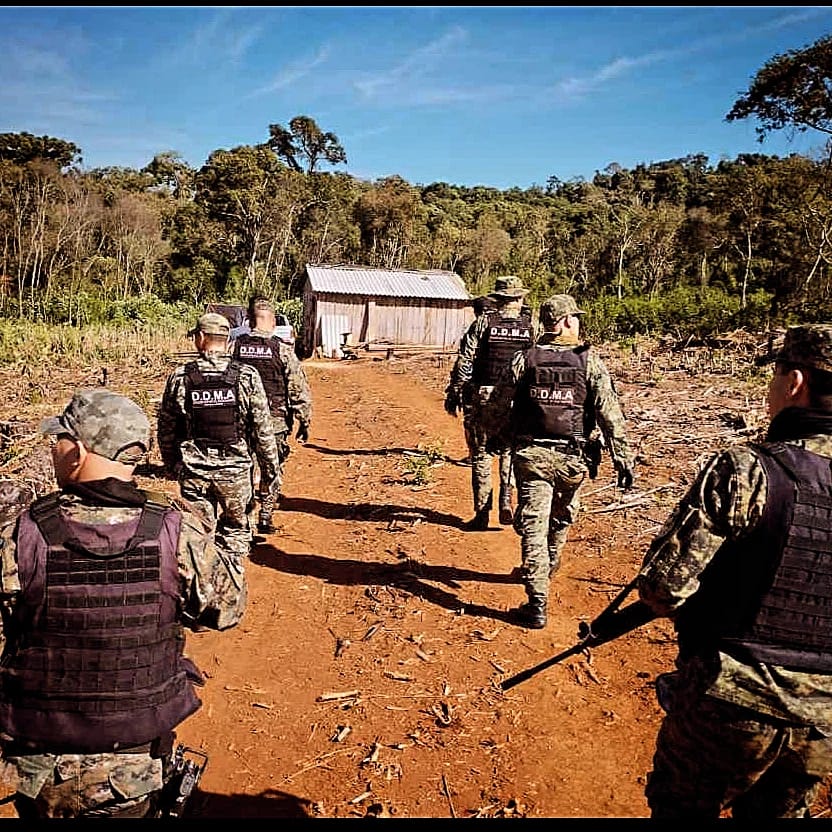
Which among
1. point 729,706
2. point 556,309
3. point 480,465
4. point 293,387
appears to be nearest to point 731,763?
point 729,706

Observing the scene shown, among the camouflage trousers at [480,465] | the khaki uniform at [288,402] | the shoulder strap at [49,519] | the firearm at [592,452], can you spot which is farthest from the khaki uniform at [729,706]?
the khaki uniform at [288,402]

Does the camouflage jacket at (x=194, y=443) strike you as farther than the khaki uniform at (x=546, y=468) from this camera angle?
Yes

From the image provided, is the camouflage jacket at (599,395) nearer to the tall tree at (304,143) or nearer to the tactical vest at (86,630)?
the tactical vest at (86,630)

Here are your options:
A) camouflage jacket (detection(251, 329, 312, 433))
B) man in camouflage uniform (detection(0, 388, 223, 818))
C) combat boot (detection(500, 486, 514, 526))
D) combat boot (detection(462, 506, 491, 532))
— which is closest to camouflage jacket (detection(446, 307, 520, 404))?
combat boot (detection(500, 486, 514, 526))

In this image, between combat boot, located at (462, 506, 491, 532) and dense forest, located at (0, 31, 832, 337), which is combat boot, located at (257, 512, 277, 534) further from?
dense forest, located at (0, 31, 832, 337)

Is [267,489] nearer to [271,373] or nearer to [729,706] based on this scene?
[271,373]

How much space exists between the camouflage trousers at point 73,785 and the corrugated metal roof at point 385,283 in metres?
27.1

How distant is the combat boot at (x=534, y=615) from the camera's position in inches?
209

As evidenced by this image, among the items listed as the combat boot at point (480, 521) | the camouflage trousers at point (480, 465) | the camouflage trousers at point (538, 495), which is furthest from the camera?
the combat boot at point (480, 521)

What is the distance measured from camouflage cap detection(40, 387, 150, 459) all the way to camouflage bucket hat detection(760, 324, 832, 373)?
2293mm

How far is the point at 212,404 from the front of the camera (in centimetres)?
541

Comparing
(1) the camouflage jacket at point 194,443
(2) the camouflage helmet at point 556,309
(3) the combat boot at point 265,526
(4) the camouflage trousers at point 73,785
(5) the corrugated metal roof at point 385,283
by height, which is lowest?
(3) the combat boot at point 265,526

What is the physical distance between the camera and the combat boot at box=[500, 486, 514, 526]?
25.3 ft

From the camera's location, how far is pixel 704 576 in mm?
2576
